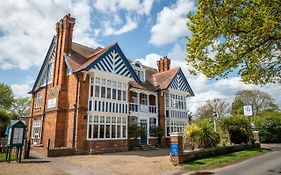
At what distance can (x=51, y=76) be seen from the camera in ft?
74.5

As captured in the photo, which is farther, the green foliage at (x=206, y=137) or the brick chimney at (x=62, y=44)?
the brick chimney at (x=62, y=44)

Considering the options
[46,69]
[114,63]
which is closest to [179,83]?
[114,63]

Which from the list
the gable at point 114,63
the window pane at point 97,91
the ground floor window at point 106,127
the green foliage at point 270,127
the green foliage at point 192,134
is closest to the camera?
the green foliage at point 192,134

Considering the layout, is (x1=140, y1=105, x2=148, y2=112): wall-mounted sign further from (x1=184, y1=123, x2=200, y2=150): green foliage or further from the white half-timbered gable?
(x1=184, y1=123, x2=200, y2=150): green foliage

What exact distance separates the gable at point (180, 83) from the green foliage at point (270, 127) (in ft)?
32.7

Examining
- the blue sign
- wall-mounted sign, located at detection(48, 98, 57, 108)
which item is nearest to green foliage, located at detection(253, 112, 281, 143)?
the blue sign

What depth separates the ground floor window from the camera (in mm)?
18641

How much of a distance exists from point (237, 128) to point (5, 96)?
43147mm

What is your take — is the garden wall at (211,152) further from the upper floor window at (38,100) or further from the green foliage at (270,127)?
the upper floor window at (38,100)

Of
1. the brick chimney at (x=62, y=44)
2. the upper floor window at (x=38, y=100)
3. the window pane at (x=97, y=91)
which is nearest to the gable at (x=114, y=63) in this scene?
the window pane at (x=97, y=91)

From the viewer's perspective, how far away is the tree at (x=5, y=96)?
42719mm

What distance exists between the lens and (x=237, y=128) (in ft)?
65.1

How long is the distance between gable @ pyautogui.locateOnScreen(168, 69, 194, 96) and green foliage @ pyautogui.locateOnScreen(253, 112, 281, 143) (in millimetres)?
9961

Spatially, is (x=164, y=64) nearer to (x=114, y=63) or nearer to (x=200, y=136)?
(x=114, y=63)
